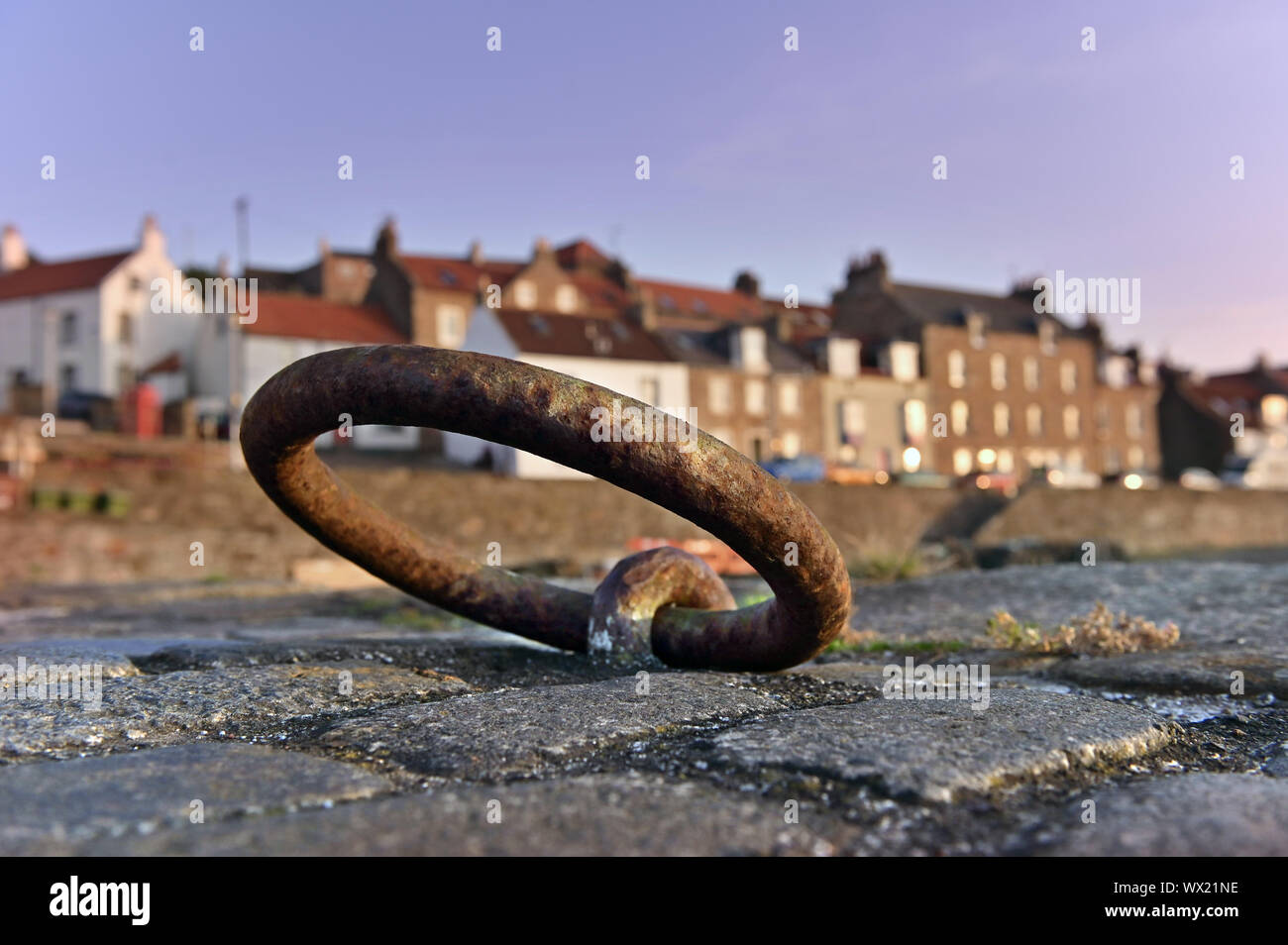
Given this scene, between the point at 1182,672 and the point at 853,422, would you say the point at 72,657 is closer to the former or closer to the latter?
the point at 1182,672

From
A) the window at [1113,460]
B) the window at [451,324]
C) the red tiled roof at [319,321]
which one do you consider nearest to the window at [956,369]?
the window at [1113,460]

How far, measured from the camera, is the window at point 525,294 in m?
43.9

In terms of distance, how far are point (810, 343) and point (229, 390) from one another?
23143 millimetres

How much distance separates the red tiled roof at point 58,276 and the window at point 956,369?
1411 inches

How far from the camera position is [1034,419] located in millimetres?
49969

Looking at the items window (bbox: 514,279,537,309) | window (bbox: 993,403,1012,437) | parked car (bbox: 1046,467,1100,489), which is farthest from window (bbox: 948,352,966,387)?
window (bbox: 514,279,537,309)

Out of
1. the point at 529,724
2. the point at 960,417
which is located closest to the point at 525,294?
the point at 960,417

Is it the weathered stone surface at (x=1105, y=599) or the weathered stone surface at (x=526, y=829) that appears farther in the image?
the weathered stone surface at (x=1105, y=599)

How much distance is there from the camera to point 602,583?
3684 millimetres

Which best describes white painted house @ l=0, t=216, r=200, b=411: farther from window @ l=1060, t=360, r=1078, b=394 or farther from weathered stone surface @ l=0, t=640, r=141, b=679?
weathered stone surface @ l=0, t=640, r=141, b=679

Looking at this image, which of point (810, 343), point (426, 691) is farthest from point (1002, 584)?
point (810, 343)

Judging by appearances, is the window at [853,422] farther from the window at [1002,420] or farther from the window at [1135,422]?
the window at [1135,422]

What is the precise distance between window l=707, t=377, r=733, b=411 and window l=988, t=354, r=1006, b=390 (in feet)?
48.3

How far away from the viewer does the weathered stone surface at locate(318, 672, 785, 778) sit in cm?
212
